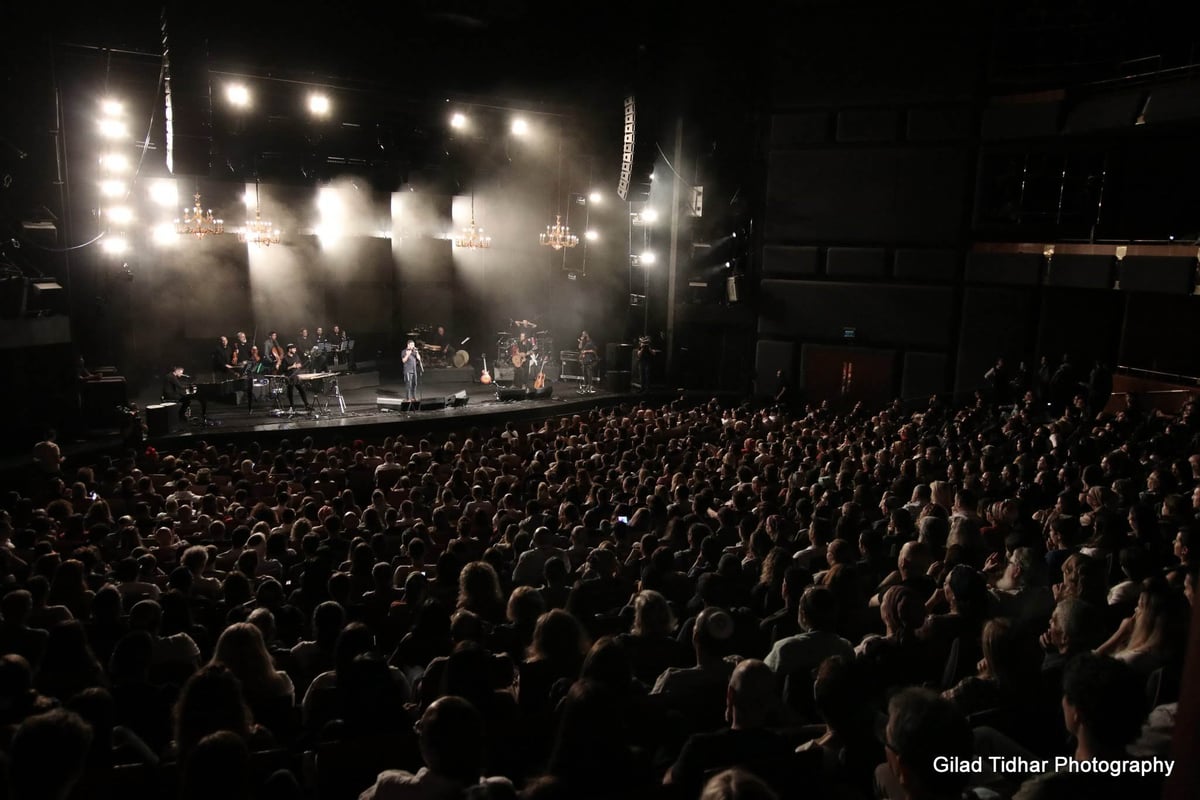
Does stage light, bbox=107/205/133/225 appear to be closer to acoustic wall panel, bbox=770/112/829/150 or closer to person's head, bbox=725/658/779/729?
acoustic wall panel, bbox=770/112/829/150

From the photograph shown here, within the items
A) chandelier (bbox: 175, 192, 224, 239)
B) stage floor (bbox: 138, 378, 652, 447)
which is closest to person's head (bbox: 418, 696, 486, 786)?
stage floor (bbox: 138, 378, 652, 447)

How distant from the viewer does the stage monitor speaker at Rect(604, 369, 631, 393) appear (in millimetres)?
19797

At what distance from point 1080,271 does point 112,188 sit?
1855cm

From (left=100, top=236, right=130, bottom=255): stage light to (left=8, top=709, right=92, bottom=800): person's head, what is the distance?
15342 mm

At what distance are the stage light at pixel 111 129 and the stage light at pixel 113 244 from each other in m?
1.88

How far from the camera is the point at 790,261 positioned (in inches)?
755

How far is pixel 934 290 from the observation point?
57.4 ft

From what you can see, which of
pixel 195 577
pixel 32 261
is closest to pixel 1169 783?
pixel 195 577

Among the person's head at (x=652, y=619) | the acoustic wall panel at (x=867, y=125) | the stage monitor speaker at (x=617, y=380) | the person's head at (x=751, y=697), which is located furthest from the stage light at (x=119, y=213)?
the person's head at (x=751, y=697)

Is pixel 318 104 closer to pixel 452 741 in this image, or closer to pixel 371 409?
pixel 371 409

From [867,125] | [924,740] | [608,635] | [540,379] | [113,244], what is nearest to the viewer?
[924,740]

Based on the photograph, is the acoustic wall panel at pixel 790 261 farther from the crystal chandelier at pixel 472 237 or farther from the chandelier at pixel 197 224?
the chandelier at pixel 197 224

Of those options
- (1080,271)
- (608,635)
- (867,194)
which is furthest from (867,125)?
(608,635)

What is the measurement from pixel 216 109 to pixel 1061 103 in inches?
680
